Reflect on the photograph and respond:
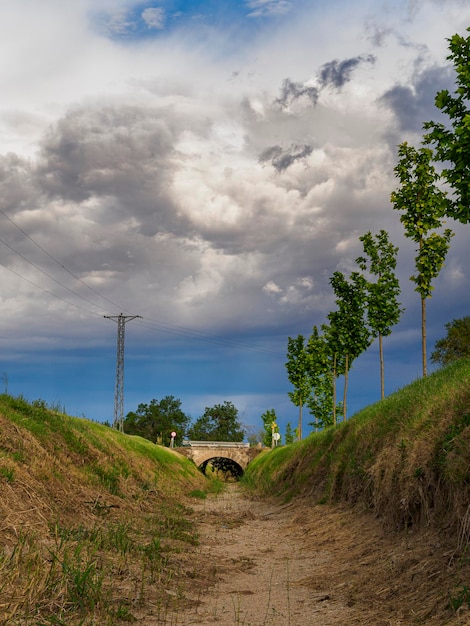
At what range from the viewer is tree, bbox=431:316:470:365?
61666 mm

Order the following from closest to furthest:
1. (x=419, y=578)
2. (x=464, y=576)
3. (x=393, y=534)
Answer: (x=464, y=576)
(x=419, y=578)
(x=393, y=534)

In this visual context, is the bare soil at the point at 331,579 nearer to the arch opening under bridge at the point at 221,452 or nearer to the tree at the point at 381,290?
the tree at the point at 381,290

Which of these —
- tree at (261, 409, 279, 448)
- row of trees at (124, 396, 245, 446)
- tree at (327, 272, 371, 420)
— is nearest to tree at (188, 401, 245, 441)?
row of trees at (124, 396, 245, 446)

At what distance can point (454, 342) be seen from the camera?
6384cm

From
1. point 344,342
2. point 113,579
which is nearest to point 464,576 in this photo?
point 113,579

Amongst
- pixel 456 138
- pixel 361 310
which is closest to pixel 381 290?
pixel 361 310

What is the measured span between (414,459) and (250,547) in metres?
4.66

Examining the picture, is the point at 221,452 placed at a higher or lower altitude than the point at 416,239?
lower

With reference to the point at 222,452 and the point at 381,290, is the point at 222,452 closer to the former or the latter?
the point at 222,452

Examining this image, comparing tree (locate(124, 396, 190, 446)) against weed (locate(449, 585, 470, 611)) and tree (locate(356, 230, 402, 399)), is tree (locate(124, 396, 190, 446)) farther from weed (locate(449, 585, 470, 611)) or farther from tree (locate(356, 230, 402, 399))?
weed (locate(449, 585, 470, 611))

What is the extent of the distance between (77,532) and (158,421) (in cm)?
13738

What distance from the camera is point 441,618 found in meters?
5.91

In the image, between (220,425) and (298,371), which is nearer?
(298,371)

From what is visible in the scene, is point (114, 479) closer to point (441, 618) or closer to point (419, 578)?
point (419, 578)
